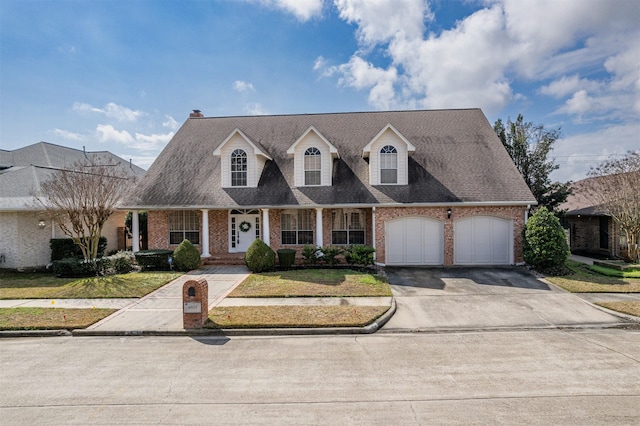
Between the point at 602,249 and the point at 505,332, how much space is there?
17.5 meters

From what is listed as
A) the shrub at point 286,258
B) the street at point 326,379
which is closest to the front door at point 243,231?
the shrub at point 286,258

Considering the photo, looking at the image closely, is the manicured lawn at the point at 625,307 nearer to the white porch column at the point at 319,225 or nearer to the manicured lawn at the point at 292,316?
the manicured lawn at the point at 292,316

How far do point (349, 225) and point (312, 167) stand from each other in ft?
11.8

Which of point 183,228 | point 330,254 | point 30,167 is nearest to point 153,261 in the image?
point 183,228

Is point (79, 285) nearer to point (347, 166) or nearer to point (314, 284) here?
point (314, 284)

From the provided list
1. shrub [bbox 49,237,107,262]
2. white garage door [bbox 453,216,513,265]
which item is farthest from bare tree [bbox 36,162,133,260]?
white garage door [bbox 453,216,513,265]

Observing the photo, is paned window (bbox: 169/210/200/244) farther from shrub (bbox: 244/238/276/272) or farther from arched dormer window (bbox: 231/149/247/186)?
shrub (bbox: 244/238/276/272)

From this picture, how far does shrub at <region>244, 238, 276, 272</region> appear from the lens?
14.9 metres

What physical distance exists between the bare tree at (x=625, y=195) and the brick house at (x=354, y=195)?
5802 mm

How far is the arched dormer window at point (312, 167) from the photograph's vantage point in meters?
17.3

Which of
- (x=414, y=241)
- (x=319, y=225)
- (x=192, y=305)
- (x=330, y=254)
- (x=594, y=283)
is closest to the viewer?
(x=192, y=305)

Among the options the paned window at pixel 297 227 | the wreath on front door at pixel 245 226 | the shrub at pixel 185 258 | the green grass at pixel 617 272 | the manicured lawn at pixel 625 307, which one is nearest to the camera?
the manicured lawn at pixel 625 307

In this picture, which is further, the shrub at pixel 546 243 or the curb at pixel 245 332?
the shrub at pixel 546 243

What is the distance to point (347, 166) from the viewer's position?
712 inches
